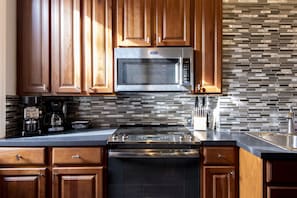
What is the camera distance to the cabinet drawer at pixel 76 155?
7.07 ft

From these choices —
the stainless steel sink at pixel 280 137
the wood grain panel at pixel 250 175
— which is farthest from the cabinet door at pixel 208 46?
the wood grain panel at pixel 250 175

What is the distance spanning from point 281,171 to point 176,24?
1476 millimetres

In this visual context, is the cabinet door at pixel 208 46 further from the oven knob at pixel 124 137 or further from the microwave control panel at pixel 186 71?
the oven knob at pixel 124 137

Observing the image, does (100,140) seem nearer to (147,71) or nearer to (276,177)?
(147,71)

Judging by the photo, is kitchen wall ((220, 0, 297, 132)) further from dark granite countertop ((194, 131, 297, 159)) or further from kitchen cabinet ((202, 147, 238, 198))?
kitchen cabinet ((202, 147, 238, 198))

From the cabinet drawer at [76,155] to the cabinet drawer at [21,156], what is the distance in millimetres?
112

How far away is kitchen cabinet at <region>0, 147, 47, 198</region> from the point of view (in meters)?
2.13

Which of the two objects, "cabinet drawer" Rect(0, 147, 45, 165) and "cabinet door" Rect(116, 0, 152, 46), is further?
"cabinet door" Rect(116, 0, 152, 46)

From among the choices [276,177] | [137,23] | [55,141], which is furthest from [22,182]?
[276,177]

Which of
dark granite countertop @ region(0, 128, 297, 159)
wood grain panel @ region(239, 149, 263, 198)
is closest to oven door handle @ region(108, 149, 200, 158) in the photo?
dark granite countertop @ region(0, 128, 297, 159)

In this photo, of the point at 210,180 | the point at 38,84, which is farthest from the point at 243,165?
the point at 38,84

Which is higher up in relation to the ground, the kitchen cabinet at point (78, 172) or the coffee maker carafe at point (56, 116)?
the coffee maker carafe at point (56, 116)

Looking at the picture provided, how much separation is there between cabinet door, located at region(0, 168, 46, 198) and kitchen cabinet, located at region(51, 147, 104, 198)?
0.32ft

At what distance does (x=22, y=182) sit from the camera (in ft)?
7.02
